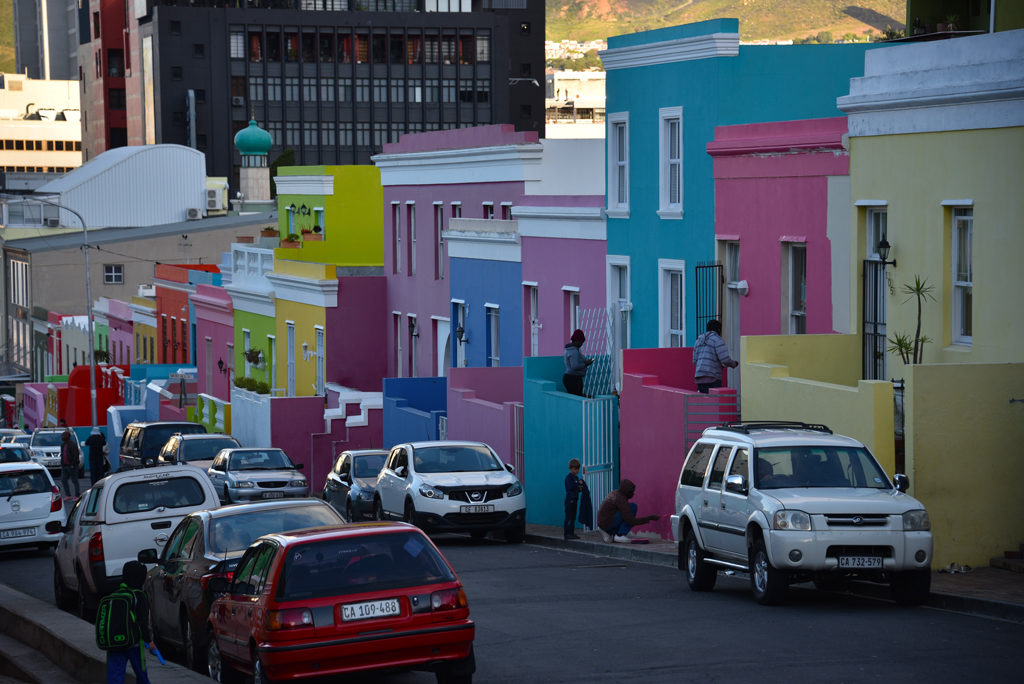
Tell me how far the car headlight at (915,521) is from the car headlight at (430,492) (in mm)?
11020

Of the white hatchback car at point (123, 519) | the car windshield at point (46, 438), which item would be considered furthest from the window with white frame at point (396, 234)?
the white hatchback car at point (123, 519)

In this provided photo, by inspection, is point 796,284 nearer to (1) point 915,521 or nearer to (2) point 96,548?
(1) point 915,521

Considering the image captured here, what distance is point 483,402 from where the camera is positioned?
32.9 m

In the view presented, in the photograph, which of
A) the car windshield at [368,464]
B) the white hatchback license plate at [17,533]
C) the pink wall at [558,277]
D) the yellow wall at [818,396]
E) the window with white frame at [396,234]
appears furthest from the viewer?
the window with white frame at [396,234]

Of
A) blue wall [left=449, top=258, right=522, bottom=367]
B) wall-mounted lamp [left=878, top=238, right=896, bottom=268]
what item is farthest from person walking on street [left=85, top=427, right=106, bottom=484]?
wall-mounted lamp [left=878, top=238, right=896, bottom=268]

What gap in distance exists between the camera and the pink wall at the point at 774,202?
24.1 m

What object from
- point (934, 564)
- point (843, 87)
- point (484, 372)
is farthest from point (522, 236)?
point (934, 564)

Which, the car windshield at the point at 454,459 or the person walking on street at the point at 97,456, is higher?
the car windshield at the point at 454,459

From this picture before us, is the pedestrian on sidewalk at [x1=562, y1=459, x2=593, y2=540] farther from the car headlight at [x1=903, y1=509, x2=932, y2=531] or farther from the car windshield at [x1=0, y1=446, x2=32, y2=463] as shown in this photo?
the car windshield at [x1=0, y1=446, x2=32, y2=463]

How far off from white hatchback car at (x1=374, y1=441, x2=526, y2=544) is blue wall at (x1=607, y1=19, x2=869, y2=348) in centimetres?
443

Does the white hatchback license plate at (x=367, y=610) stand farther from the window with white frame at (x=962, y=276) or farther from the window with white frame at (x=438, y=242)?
the window with white frame at (x=438, y=242)

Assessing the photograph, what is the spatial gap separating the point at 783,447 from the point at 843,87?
1360cm

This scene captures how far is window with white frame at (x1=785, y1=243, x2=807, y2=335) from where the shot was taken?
2505cm

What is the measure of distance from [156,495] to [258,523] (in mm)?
4877
